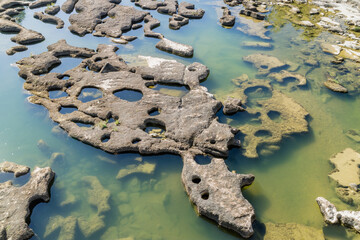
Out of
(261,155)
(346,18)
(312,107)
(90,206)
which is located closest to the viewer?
(90,206)

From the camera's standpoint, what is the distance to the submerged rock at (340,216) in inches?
191

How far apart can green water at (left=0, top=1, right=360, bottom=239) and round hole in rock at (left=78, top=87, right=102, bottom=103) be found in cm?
101

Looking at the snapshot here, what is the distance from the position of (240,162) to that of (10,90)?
652cm

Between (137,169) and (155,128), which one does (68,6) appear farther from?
(137,169)

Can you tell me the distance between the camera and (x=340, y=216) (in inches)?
194

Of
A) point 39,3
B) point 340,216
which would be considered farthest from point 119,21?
point 340,216

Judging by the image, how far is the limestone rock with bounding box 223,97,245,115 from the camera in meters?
6.90

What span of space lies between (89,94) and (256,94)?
15.4ft

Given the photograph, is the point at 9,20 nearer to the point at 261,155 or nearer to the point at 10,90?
the point at 10,90

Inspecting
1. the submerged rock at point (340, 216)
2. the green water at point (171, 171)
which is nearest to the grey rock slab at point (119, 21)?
the green water at point (171, 171)

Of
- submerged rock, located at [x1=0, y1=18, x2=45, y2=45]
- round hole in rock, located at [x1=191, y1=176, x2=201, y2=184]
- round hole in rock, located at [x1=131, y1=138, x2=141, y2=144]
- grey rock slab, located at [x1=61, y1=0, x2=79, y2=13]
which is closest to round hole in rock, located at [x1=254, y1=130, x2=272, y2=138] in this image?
round hole in rock, located at [x1=191, y1=176, x2=201, y2=184]

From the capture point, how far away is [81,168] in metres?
5.70

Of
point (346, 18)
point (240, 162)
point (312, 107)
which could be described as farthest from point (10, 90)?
point (346, 18)

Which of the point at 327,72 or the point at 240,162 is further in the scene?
the point at 327,72
